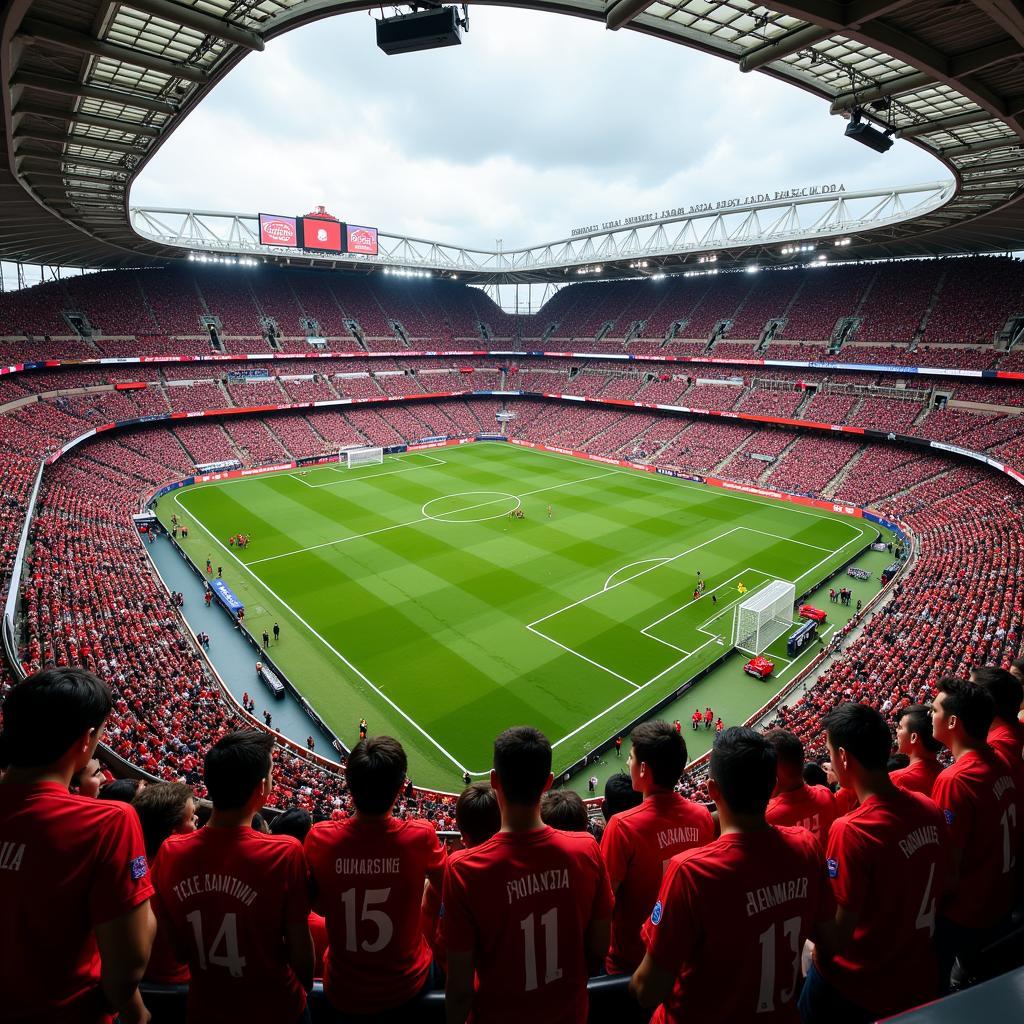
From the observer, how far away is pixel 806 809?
5.11m

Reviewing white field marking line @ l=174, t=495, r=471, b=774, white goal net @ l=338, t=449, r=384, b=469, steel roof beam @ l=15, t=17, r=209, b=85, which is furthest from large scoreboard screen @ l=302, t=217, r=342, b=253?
steel roof beam @ l=15, t=17, r=209, b=85

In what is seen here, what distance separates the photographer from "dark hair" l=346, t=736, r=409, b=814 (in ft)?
11.4

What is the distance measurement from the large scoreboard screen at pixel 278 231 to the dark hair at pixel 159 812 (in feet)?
196

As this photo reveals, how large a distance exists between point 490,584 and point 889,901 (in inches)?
1117

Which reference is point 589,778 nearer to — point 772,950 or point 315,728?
point 315,728

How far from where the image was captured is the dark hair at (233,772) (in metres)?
3.26

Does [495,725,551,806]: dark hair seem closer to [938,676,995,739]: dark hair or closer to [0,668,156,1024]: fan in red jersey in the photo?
[0,668,156,1024]: fan in red jersey

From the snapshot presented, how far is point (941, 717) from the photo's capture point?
183 inches

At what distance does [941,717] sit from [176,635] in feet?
81.7

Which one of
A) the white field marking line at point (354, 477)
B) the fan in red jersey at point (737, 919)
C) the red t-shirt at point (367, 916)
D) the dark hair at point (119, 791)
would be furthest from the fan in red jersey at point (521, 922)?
the white field marking line at point (354, 477)

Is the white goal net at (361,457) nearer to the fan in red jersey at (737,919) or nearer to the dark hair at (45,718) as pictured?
the dark hair at (45,718)

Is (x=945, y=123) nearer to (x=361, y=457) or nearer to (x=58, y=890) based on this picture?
(x=58, y=890)

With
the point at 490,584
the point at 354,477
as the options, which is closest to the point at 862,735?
the point at 490,584

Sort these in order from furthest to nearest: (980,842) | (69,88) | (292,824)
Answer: (69,88) < (292,824) < (980,842)
